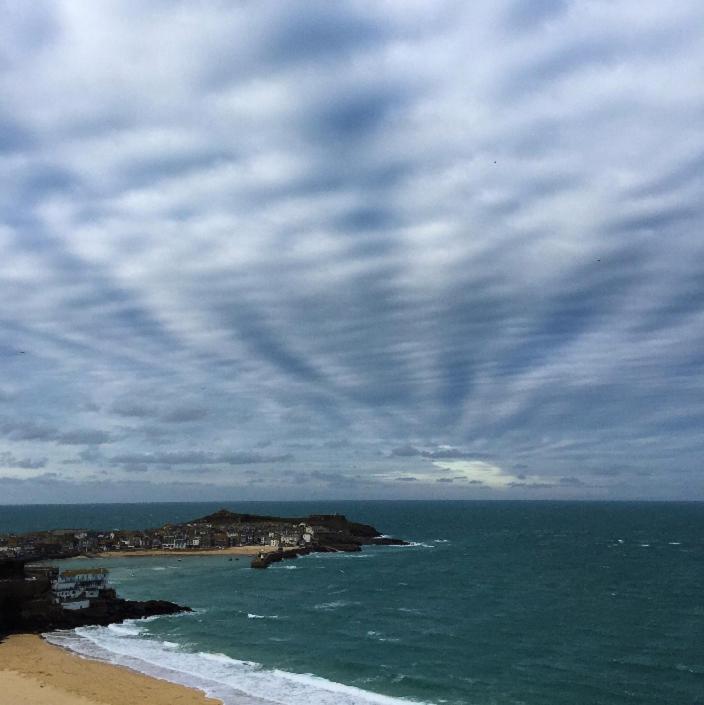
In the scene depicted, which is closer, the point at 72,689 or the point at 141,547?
the point at 72,689

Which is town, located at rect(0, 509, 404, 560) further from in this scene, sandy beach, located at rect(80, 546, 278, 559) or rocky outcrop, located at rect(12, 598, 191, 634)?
rocky outcrop, located at rect(12, 598, 191, 634)

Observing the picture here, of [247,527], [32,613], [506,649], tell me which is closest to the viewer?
[506,649]

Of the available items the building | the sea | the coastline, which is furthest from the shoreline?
the building

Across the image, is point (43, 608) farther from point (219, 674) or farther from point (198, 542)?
point (198, 542)

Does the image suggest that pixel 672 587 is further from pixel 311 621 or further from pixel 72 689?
pixel 72 689

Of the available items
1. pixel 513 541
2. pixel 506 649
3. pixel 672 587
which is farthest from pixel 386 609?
pixel 513 541

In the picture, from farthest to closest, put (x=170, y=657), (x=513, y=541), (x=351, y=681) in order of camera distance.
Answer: (x=513, y=541) → (x=170, y=657) → (x=351, y=681)

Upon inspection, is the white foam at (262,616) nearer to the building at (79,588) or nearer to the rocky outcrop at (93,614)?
the rocky outcrop at (93,614)
